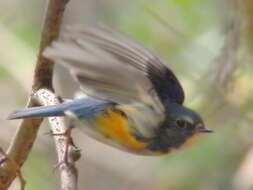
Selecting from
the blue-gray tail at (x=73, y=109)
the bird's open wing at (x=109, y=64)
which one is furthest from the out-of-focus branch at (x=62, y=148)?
the bird's open wing at (x=109, y=64)

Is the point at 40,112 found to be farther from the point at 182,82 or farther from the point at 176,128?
the point at 182,82

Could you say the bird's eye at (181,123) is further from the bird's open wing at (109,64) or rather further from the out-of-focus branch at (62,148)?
the out-of-focus branch at (62,148)

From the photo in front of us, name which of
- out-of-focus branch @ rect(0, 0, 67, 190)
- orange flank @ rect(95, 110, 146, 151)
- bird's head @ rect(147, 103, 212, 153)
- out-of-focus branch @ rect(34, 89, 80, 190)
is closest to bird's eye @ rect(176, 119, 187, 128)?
bird's head @ rect(147, 103, 212, 153)

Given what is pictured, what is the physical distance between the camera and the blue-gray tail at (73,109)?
2949 millimetres

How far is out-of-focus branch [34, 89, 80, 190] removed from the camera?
2738 millimetres

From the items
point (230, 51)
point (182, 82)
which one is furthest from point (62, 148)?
point (182, 82)

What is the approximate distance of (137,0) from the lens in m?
4.94

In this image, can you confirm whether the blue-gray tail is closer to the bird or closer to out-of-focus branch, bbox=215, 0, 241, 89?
the bird

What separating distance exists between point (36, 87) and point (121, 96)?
0.44 meters

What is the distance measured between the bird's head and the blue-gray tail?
0.19m

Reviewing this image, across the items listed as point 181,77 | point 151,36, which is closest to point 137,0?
point 151,36

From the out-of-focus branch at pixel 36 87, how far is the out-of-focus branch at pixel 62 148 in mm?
68

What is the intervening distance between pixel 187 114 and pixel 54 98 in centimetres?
45

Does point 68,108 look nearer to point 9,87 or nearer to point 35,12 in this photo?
point 9,87
